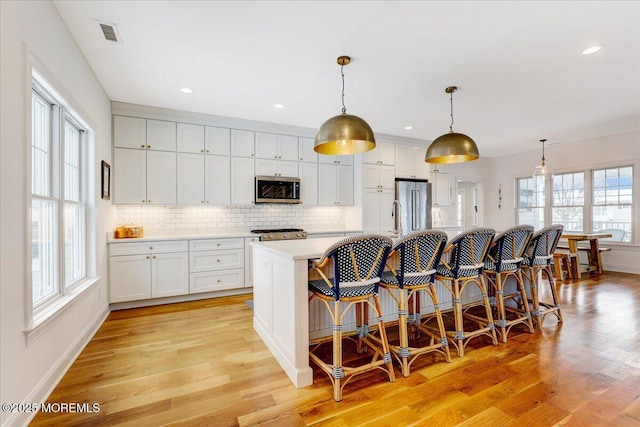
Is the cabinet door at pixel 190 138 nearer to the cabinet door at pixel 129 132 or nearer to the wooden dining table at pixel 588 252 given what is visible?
the cabinet door at pixel 129 132

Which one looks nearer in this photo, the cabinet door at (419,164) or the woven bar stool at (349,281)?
the woven bar stool at (349,281)

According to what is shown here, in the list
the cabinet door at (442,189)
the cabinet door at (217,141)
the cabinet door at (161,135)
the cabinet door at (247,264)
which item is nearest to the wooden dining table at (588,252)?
the cabinet door at (442,189)

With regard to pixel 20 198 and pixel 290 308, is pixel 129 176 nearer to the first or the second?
pixel 20 198

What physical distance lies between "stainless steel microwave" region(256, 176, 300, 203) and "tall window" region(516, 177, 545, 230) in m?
5.69

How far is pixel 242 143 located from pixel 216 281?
2100mm

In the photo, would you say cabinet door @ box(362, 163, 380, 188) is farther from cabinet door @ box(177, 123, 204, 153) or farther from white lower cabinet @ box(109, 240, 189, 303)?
white lower cabinet @ box(109, 240, 189, 303)

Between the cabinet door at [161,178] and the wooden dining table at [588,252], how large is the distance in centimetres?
661

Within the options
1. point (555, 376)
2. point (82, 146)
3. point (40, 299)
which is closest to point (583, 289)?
point (555, 376)

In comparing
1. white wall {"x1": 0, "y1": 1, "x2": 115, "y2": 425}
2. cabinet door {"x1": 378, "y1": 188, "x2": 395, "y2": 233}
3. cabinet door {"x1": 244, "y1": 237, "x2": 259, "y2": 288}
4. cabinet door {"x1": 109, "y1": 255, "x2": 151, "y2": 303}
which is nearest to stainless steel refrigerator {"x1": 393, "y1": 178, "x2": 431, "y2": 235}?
cabinet door {"x1": 378, "y1": 188, "x2": 395, "y2": 233}

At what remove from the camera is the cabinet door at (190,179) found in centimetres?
427

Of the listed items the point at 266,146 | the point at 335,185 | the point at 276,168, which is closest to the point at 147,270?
the point at 276,168

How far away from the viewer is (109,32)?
94.7 inches

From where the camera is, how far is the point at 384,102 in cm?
394

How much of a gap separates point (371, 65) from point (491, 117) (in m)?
2.64
